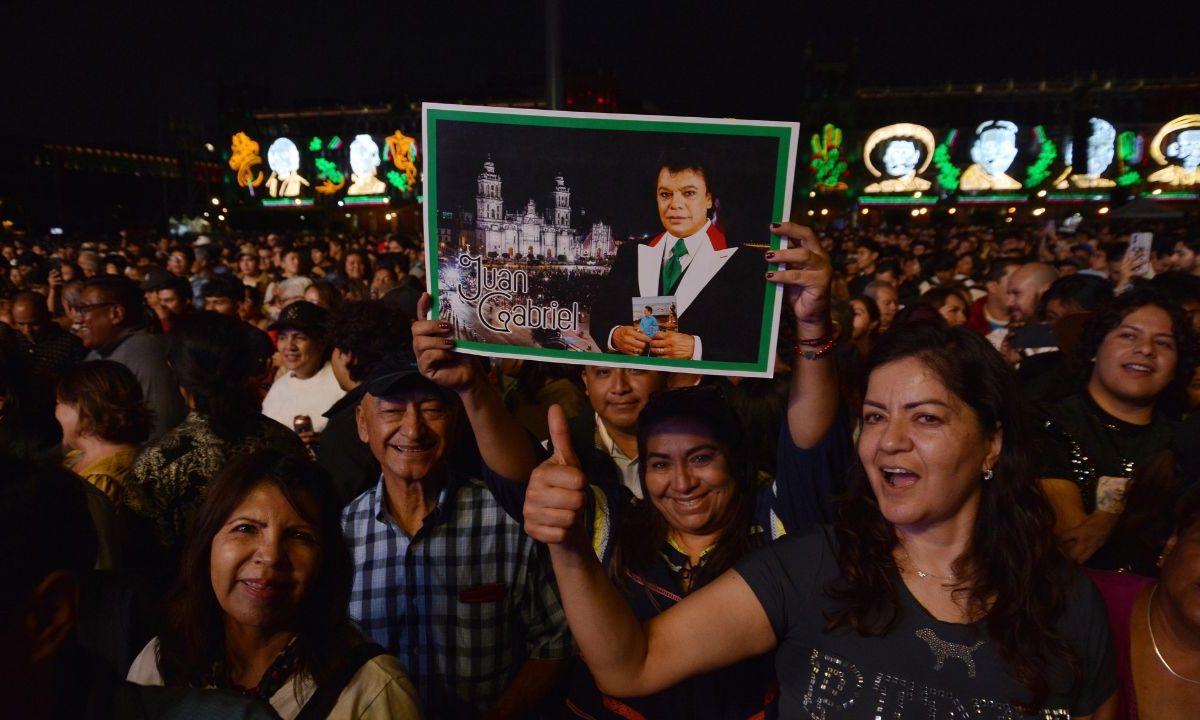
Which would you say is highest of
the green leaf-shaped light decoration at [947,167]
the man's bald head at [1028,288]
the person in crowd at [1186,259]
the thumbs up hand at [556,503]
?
the green leaf-shaped light decoration at [947,167]

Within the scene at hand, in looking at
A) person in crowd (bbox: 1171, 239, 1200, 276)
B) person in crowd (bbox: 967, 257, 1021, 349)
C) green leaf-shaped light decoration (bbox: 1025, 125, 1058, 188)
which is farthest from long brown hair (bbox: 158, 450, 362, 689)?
green leaf-shaped light decoration (bbox: 1025, 125, 1058, 188)

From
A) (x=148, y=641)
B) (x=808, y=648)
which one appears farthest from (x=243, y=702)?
(x=808, y=648)

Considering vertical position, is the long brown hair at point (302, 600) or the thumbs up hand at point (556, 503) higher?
the thumbs up hand at point (556, 503)

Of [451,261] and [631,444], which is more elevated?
[451,261]

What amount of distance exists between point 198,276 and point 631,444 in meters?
10.4

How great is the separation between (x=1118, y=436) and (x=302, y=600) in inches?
126

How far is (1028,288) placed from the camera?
6641 millimetres

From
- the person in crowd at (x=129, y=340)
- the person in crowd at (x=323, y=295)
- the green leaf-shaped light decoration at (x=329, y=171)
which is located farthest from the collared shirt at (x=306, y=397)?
the green leaf-shaped light decoration at (x=329, y=171)

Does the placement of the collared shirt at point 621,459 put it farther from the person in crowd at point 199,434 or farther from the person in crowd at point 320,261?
the person in crowd at point 320,261

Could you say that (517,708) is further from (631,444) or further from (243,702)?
(243,702)

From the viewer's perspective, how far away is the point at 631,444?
12.0 ft

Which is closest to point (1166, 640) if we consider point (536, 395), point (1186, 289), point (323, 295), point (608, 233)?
point (608, 233)

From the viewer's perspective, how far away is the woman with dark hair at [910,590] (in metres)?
1.83

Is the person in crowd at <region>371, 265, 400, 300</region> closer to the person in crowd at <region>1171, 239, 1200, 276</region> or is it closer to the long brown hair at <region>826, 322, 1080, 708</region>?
the long brown hair at <region>826, 322, 1080, 708</region>
